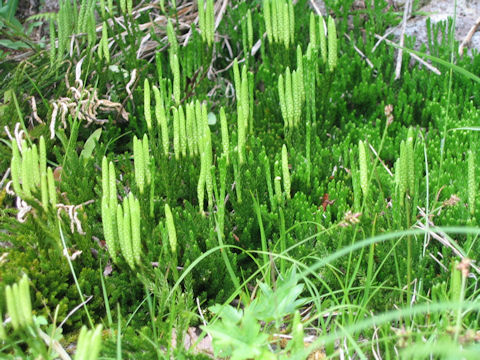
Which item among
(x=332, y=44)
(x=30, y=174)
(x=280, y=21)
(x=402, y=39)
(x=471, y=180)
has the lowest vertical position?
(x=471, y=180)

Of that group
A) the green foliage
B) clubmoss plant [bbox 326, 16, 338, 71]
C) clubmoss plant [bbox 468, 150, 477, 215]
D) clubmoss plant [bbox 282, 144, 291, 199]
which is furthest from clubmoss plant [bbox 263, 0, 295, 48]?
clubmoss plant [bbox 468, 150, 477, 215]

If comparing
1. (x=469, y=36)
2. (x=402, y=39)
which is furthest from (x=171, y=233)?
(x=469, y=36)

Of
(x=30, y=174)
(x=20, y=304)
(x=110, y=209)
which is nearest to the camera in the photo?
(x=20, y=304)

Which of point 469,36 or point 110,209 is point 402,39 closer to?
point 469,36

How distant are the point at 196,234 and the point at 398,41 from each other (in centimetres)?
235

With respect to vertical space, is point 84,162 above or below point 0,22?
below

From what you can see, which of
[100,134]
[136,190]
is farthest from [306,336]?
[100,134]

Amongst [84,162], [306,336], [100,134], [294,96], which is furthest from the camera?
[100,134]

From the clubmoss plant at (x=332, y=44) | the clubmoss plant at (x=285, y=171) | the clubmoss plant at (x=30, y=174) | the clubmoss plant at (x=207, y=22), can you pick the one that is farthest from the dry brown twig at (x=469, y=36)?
the clubmoss plant at (x=30, y=174)

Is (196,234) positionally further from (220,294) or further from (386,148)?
(386,148)

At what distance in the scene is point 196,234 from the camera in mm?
2521

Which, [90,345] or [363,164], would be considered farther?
[363,164]

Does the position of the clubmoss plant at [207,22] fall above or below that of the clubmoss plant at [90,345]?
above

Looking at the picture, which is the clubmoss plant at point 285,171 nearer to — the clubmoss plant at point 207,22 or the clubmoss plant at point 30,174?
the clubmoss plant at point 30,174
